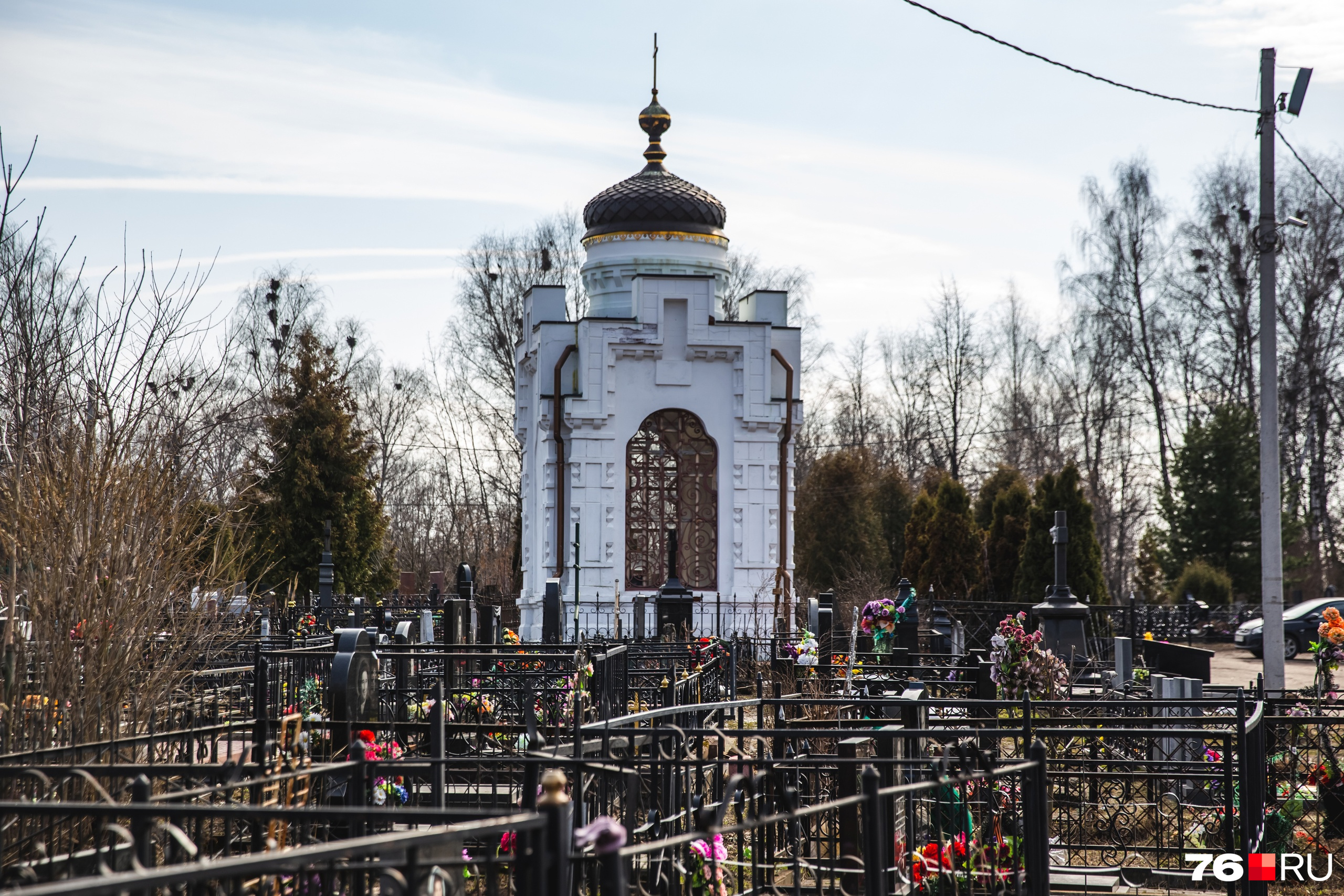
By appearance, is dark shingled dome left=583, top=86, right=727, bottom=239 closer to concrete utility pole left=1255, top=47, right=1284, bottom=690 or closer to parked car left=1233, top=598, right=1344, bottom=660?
concrete utility pole left=1255, top=47, right=1284, bottom=690

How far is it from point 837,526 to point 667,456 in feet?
41.5

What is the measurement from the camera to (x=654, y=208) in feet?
74.2

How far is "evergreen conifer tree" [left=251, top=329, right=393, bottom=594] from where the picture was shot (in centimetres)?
3012

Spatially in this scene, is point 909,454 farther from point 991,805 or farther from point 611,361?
point 991,805

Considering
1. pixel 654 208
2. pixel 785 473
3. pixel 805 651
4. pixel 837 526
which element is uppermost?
pixel 654 208

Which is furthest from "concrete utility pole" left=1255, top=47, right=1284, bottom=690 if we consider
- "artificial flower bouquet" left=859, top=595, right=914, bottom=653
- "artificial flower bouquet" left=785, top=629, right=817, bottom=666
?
"artificial flower bouquet" left=785, top=629, right=817, bottom=666

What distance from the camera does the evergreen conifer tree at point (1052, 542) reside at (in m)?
26.0

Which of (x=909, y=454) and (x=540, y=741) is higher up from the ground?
(x=909, y=454)

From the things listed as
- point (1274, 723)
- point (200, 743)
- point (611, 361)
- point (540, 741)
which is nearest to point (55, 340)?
point (200, 743)

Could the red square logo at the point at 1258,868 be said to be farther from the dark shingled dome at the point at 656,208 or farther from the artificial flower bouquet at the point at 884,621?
the dark shingled dome at the point at 656,208

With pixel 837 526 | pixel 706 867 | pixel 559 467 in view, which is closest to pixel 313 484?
pixel 559 467

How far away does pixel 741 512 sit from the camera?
2138cm

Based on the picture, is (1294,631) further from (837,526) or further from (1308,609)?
(837,526)

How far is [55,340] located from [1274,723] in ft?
26.0
